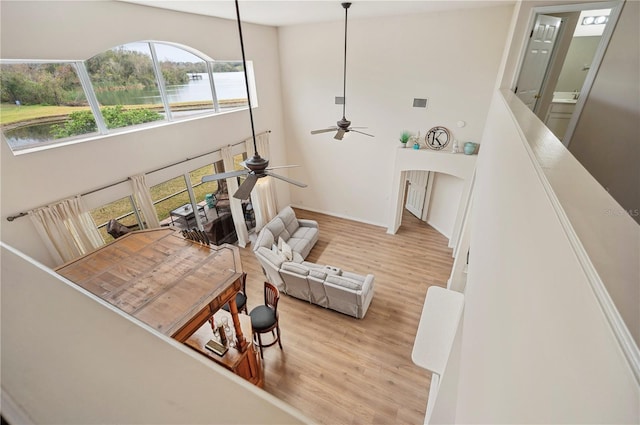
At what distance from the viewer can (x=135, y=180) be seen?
4.33 meters

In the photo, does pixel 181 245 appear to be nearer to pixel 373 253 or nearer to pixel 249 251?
pixel 249 251

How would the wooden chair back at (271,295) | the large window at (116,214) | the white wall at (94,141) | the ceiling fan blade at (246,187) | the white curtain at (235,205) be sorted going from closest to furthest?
the ceiling fan blade at (246,187) → the white wall at (94,141) → the wooden chair back at (271,295) → the large window at (116,214) → the white curtain at (235,205)

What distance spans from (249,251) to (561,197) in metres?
6.56

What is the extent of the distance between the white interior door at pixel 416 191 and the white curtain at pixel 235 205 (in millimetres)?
4882

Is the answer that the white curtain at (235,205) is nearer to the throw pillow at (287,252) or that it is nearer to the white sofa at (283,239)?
the white sofa at (283,239)

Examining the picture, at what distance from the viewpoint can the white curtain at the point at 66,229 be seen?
3.47m

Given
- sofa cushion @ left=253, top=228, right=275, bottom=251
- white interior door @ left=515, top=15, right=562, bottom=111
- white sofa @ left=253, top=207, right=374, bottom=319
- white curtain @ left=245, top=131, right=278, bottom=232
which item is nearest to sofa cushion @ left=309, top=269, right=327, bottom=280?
white sofa @ left=253, top=207, right=374, bottom=319

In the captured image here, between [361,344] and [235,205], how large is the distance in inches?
161

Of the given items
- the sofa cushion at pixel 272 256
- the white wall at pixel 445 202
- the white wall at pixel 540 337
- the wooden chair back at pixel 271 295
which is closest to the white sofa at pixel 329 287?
the sofa cushion at pixel 272 256

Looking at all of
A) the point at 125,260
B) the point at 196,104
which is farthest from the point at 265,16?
the point at 125,260

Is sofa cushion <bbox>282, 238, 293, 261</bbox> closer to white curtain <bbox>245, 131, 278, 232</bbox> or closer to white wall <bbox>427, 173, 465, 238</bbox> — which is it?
white curtain <bbox>245, 131, 278, 232</bbox>

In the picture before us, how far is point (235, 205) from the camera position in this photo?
21.2 ft

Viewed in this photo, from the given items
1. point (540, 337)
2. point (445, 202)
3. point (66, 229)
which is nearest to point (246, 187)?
point (540, 337)

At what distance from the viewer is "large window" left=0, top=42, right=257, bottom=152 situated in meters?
3.37
